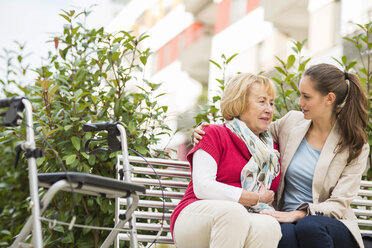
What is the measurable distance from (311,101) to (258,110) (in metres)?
0.34

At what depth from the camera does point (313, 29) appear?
12922 millimetres

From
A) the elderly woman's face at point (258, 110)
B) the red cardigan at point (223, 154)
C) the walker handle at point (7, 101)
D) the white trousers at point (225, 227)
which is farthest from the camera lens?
the elderly woman's face at point (258, 110)

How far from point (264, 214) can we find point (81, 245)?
54.8 inches

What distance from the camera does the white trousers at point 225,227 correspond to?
2686mm

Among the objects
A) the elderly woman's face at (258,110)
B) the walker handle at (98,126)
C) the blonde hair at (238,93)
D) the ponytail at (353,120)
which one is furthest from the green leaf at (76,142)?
the ponytail at (353,120)

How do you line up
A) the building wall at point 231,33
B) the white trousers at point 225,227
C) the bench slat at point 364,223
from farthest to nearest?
the building wall at point 231,33
the bench slat at point 364,223
the white trousers at point 225,227

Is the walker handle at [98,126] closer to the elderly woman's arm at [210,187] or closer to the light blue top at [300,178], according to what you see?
the elderly woman's arm at [210,187]

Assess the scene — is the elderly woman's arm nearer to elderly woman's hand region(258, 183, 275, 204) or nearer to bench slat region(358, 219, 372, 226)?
elderly woman's hand region(258, 183, 275, 204)

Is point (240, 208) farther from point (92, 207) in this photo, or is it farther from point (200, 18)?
point (200, 18)

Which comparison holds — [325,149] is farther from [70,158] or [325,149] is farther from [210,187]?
[70,158]

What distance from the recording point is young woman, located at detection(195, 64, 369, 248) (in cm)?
325

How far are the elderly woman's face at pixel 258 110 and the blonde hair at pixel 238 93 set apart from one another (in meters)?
0.03

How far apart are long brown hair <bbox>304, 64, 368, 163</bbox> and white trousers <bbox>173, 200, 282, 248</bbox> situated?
0.86 metres

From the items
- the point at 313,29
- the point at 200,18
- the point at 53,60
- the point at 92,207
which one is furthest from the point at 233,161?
the point at 200,18
